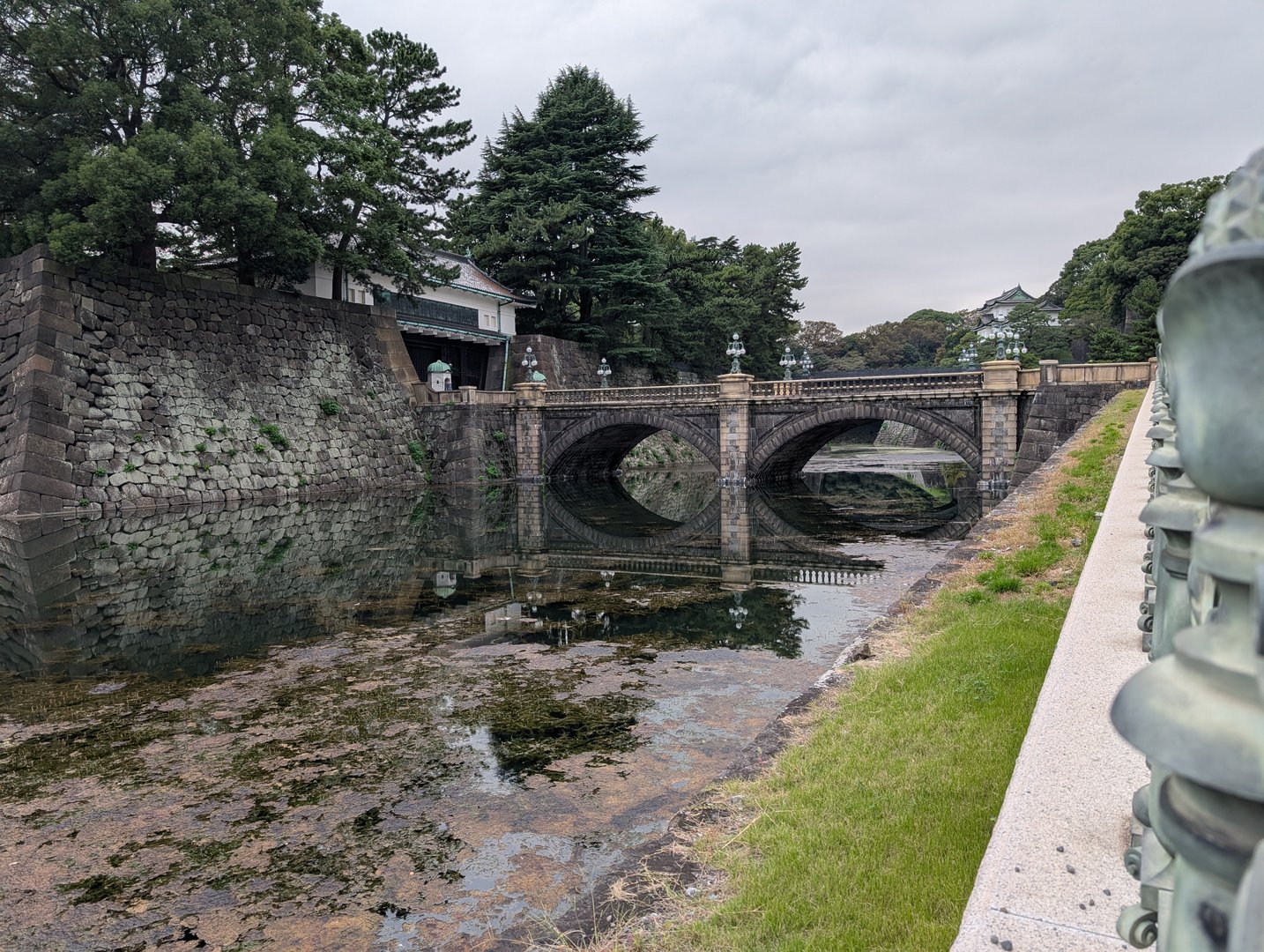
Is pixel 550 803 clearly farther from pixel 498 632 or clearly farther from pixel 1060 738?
pixel 498 632

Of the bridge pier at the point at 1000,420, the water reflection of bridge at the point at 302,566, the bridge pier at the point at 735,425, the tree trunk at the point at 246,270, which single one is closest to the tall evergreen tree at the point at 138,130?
the tree trunk at the point at 246,270

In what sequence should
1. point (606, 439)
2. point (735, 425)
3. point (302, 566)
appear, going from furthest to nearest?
point (606, 439) < point (735, 425) < point (302, 566)

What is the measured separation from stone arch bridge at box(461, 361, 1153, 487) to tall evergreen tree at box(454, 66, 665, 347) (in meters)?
8.87

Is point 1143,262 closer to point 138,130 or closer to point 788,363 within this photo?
point 788,363

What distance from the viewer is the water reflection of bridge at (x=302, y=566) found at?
10.7 metres

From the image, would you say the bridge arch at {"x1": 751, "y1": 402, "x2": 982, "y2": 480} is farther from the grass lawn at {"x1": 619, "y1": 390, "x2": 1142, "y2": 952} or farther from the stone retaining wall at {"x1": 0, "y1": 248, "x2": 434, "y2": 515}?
the grass lawn at {"x1": 619, "y1": 390, "x2": 1142, "y2": 952}

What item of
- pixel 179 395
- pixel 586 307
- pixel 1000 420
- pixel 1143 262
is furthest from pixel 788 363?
pixel 179 395

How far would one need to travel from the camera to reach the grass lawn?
334 cm

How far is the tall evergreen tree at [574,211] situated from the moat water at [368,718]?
1088 inches

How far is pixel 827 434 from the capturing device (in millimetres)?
33844

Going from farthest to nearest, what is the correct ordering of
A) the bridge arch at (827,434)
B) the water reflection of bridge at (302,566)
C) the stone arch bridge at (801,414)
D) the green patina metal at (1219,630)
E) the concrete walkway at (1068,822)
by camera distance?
the bridge arch at (827,434), the stone arch bridge at (801,414), the water reflection of bridge at (302,566), the concrete walkway at (1068,822), the green patina metal at (1219,630)

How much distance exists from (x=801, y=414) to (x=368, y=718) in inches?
990

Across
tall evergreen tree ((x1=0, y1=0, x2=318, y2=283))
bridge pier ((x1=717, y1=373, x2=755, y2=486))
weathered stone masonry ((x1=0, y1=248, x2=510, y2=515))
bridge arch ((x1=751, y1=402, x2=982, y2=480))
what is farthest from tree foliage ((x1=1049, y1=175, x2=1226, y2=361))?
tall evergreen tree ((x1=0, y1=0, x2=318, y2=283))

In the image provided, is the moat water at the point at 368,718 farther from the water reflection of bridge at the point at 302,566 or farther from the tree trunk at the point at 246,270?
the tree trunk at the point at 246,270
